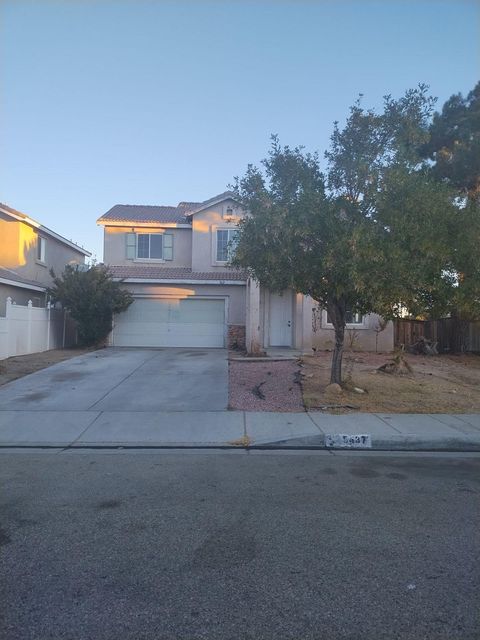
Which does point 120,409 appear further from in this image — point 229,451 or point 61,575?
point 61,575

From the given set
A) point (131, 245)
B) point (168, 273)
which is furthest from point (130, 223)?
point (168, 273)

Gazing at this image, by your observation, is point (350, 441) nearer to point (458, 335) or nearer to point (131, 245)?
point (458, 335)

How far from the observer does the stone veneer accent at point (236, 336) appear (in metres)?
22.1

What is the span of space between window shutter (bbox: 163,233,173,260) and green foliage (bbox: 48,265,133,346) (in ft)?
12.0

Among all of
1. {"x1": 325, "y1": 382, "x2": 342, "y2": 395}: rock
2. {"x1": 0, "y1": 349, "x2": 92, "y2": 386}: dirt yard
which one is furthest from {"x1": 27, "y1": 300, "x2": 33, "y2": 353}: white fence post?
{"x1": 325, "y1": 382, "x2": 342, "y2": 395}: rock

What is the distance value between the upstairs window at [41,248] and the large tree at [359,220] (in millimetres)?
15049

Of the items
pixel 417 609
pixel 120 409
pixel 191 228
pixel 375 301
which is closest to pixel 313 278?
pixel 375 301

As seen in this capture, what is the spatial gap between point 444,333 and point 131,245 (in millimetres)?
13946

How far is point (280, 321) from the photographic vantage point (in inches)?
851

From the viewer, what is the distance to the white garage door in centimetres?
2297

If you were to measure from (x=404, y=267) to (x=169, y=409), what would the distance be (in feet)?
17.2

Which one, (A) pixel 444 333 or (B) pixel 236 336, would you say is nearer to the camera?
(B) pixel 236 336

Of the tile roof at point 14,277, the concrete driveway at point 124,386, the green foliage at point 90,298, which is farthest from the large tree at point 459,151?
the tile roof at point 14,277

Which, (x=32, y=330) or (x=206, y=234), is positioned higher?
(x=206, y=234)
